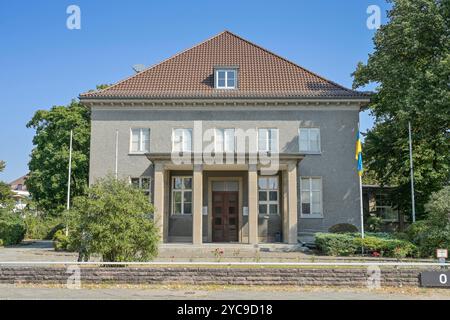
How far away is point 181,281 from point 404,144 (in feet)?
66.3

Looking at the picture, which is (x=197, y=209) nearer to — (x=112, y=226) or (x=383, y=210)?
→ (x=112, y=226)

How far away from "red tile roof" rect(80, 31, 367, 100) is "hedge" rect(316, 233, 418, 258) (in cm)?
867

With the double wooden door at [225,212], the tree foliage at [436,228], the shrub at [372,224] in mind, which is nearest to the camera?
the tree foliage at [436,228]

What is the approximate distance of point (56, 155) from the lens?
121 feet

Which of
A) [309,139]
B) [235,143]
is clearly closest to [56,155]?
[235,143]

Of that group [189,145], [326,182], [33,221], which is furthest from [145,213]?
[33,221]

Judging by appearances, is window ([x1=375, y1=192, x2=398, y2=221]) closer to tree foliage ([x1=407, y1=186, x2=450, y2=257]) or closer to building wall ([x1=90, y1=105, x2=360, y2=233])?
building wall ([x1=90, y1=105, x2=360, y2=233])

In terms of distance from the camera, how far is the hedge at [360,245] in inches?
717

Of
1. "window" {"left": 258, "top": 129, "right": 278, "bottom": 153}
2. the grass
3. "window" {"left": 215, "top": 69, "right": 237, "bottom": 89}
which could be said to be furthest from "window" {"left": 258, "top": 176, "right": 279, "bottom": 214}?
the grass

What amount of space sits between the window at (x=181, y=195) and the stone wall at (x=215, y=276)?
13.0 meters

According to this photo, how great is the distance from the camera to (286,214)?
2244 centimetres

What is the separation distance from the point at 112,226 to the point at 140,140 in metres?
13.4

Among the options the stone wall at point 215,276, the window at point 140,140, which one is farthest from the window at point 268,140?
the stone wall at point 215,276

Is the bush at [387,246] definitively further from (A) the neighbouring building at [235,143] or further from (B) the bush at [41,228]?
(B) the bush at [41,228]
